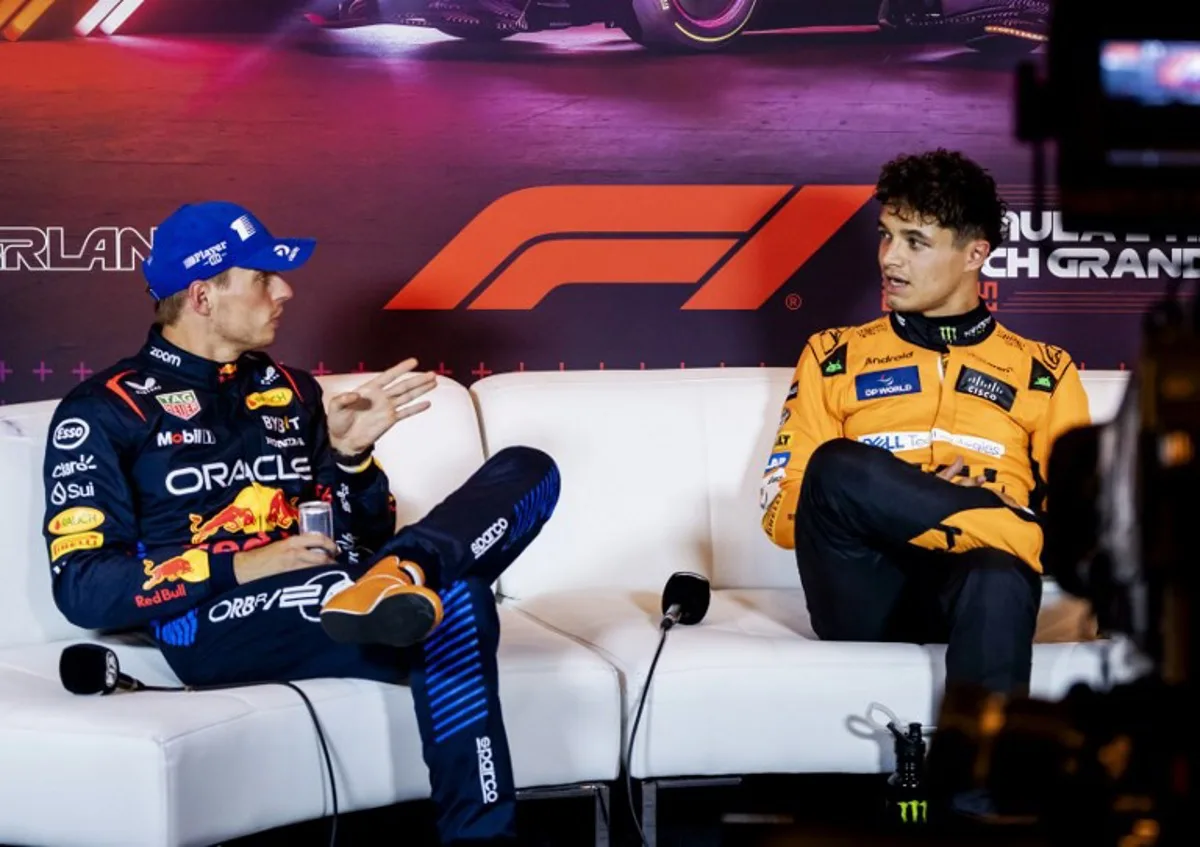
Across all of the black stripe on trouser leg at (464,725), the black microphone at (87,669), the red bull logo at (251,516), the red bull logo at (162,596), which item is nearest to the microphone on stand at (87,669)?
the black microphone at (87,669)

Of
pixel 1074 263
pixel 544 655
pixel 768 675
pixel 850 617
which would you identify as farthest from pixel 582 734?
pixel 1074 263

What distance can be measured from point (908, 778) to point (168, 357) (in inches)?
54.7

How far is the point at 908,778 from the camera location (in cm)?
269

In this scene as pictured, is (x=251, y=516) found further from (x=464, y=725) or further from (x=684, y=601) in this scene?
(x=684, y=601)

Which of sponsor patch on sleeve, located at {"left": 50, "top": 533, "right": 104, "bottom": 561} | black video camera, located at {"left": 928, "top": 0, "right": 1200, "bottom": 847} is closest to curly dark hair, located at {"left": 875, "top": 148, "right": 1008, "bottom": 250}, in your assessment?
sponsor patch on sleeve, located at {"left": 50, "top": 533, "right": 104, "bottom": 561}

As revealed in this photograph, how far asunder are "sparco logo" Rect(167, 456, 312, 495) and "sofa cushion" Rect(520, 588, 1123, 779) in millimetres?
647

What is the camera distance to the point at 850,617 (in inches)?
113

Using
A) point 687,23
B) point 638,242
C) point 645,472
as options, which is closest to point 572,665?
point 645,472

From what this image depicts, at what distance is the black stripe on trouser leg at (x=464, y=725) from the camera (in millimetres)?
2502

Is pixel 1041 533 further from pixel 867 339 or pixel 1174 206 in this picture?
pixel 1174 206

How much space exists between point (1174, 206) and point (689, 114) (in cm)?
292

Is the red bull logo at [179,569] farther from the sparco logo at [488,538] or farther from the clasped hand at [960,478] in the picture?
the clasped hand at [960,478]

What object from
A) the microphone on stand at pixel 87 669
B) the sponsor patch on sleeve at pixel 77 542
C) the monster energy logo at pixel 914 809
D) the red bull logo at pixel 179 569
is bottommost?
the monster energy logo at pixel 914 809

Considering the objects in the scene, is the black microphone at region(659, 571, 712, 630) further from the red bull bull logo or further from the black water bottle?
the red bull bull logo
